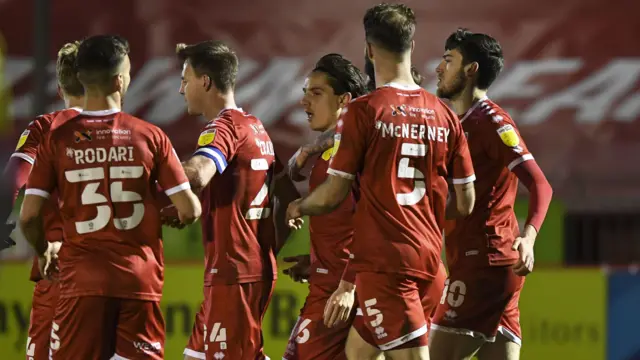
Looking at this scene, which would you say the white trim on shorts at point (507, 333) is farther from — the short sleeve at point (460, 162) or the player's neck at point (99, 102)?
the player's neck at point (99, 102)

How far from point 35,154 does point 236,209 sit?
3.88ft

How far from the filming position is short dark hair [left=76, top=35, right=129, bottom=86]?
569 centimetres

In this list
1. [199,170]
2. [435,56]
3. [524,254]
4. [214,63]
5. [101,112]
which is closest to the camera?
[101,112]

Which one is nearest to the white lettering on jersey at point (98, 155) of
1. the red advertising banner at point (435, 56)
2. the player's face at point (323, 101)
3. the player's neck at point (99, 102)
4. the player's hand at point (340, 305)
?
the player's neck at point (99, 102)

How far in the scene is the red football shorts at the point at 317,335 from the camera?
635 centimetres

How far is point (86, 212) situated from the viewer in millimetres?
5574

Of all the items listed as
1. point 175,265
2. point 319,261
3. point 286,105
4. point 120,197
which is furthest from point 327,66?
point 286,105

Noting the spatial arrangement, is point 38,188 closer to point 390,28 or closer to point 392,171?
point 392,171

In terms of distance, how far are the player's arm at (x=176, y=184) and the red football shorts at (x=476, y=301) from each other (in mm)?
1534

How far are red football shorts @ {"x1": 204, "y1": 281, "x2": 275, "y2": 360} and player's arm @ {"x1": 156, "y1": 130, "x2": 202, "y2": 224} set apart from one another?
0.76 metres

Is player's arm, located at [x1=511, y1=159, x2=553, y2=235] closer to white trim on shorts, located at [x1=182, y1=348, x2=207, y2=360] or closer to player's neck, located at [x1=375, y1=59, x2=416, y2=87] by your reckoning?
player's neck, located at [x1=375, y1=59, x2=416, y2=87]

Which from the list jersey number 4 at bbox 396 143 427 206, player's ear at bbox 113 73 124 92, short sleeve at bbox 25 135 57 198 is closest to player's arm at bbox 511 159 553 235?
jersey number 4 at bbox 396 143 427 206

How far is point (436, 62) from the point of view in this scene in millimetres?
13062

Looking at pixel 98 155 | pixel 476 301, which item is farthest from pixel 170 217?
pixel 476 301
